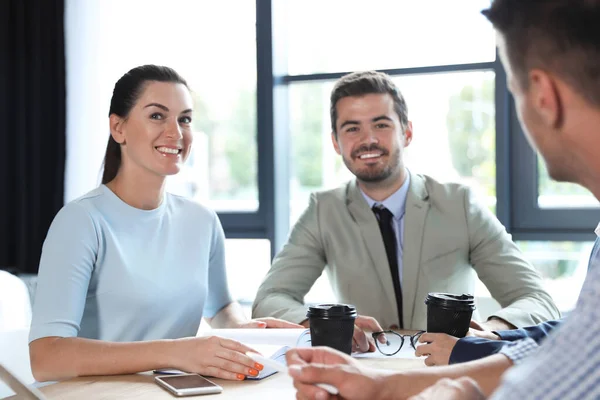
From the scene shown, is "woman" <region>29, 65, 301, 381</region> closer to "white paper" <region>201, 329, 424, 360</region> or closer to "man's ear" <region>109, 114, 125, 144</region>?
"man's ear" <region>109, 114, 125, 144</region>

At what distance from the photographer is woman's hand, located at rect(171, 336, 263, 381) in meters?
1.39

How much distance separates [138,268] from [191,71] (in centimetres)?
231

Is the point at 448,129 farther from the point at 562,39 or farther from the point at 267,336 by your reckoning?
the point at 562,39

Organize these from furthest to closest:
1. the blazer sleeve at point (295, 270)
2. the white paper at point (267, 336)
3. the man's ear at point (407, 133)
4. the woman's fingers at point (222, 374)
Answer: the man's ear at point (407, 133) < the blazer sleeve at point (295, 270) < the white paper at point (267, 336) < the woman's fingers at point (222, 374)

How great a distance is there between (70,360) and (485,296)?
2307 mm

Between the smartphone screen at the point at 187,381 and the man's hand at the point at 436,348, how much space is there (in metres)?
0.50

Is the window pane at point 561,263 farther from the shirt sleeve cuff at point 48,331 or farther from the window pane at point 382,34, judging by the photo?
the shirt sleeve cuff at point 48,331

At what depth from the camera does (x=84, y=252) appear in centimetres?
178

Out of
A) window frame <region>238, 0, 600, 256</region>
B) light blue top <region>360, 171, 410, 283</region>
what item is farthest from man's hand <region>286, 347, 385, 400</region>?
window frame <region>238, 0, 600, 256</region>

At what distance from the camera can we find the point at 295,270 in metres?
2.46

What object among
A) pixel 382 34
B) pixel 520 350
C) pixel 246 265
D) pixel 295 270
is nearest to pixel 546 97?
pixel 520 350

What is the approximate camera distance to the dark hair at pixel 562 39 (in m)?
0.82

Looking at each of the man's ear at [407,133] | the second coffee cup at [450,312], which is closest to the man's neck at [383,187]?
the man's ear at [407,133]

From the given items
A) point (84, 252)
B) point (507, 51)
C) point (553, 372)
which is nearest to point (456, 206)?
point (84, 252)
